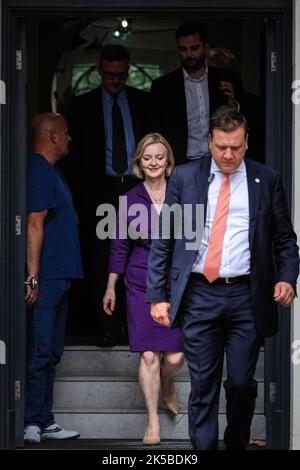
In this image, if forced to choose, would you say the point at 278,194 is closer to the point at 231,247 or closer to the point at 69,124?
the point at 231,247

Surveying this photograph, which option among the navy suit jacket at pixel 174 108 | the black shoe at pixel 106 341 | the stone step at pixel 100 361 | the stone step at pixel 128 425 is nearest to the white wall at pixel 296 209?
the stone step at pixel 128 425

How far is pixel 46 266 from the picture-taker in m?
7.80

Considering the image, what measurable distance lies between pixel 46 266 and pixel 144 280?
1.98 feet

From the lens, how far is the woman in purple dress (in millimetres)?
7660

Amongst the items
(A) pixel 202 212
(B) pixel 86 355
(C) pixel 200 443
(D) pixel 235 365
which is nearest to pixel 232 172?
(A) pixel 202 212

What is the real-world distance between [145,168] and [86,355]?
4.83 feet

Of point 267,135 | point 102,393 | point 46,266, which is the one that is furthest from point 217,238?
point 102,393

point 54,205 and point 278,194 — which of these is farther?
point 54,205

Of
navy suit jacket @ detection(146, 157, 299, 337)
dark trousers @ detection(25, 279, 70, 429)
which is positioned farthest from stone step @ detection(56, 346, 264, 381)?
navy suit jacket @ detection(146, 157, 299, 337)

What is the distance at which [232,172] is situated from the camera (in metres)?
6.40

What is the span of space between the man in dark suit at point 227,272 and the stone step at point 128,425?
1446 millimetres

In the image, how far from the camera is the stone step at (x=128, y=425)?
789cm

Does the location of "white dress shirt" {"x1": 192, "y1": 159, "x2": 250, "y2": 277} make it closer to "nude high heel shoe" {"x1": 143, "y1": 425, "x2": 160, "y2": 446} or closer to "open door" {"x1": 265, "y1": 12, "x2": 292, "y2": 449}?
"open door" {"x1": 265, "y1": 12, "x2": 292, "y2": 449}

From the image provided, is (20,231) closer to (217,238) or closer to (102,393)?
(102,393)
